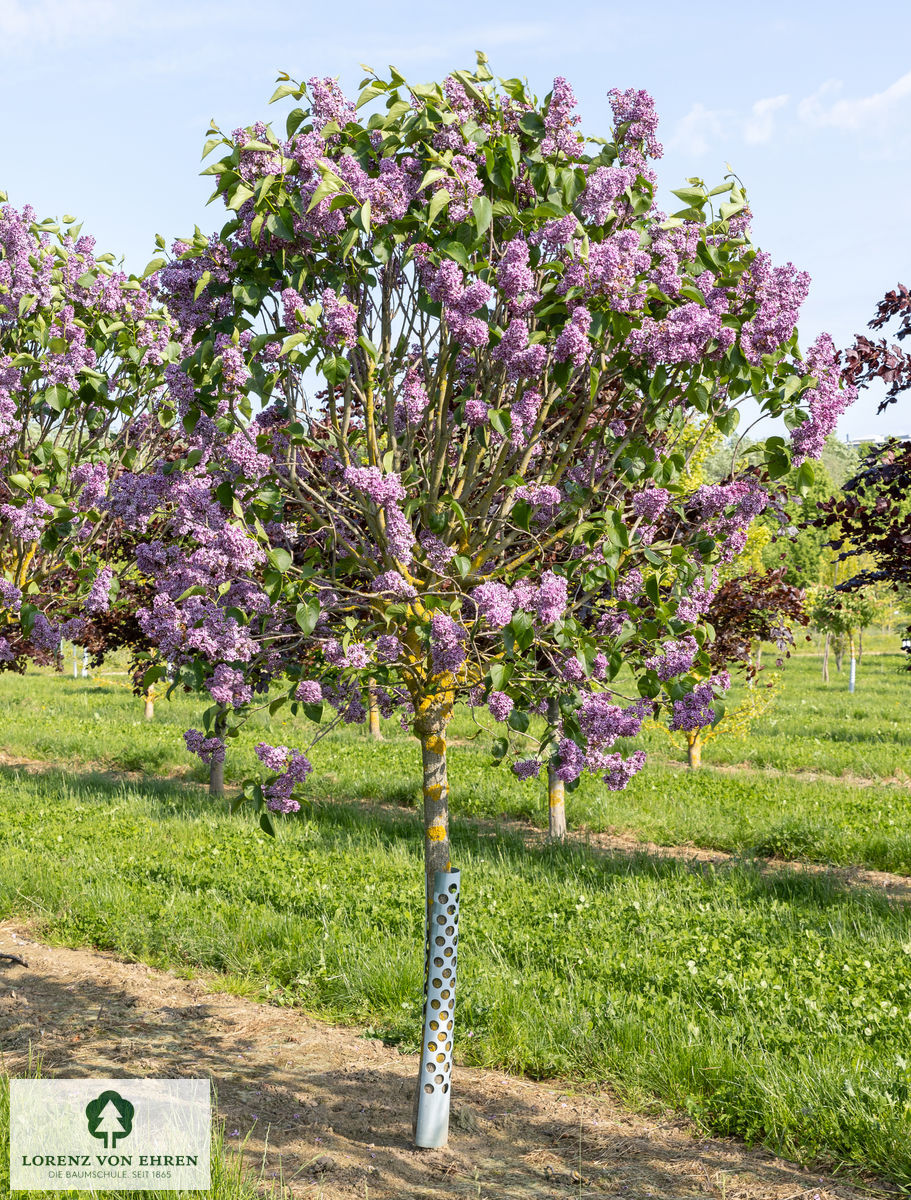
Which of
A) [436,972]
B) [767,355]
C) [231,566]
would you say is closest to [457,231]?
[767,355]

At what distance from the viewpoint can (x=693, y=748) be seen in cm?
1552

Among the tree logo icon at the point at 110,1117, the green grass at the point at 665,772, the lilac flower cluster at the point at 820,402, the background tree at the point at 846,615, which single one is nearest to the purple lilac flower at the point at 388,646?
the lilac flower cluster at the point at 820,402

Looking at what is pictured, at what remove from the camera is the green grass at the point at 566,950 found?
4594mm

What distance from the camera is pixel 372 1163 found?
4.12 meters

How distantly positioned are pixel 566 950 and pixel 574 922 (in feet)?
2.28

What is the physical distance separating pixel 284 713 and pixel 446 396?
18.1 m

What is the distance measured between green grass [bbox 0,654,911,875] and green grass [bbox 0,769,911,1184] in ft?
5.58

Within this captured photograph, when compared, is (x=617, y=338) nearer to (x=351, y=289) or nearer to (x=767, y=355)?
→ (x=767, y=355)

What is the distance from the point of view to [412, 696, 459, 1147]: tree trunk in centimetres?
413

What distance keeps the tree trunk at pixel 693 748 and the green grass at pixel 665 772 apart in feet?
1.06

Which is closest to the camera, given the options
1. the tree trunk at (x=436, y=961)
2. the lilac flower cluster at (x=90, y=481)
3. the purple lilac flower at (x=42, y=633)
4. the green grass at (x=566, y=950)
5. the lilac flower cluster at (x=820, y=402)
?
the lilac flower cluster at (x=820, y=402)

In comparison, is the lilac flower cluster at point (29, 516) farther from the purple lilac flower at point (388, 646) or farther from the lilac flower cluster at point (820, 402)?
the lilac flower cluster at point (820, 402)

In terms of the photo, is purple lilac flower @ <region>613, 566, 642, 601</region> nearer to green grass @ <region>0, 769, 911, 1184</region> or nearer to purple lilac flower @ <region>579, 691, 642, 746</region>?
purple lilac flower @ <region>579, 691, 642, 746</region>

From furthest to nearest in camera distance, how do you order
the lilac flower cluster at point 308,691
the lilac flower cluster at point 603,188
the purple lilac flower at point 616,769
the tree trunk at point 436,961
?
the tree trunk at point 436,961 < the purple lilac flower at point 616,769 < the lilac flower cluster at point 308,691 < the lilac flower cluster at point 603,188
